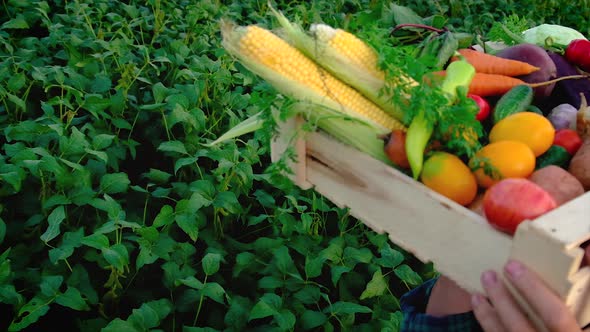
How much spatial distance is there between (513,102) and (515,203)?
359 millimetres

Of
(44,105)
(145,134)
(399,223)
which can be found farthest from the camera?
(145,134)

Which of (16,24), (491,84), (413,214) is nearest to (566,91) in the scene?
(491,84)

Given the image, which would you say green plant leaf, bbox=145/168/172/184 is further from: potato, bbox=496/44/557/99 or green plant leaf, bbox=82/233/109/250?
potato, bbox=496/44/557/99

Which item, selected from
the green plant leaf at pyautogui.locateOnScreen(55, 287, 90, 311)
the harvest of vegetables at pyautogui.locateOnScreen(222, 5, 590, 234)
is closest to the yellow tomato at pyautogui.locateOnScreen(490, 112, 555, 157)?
the harvest of vegetables at pyautogui.locateOnScreen(222, 5, 590, 234)

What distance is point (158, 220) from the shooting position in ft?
6.49

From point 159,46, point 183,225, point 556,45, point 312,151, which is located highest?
point 556,45

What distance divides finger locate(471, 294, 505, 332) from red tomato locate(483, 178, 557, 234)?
0.15m

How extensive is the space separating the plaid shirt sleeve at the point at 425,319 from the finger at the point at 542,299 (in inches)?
13.7

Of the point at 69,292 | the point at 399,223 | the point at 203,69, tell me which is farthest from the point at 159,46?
the point at 399,223

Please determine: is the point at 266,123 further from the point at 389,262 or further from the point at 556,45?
the point at 389,262

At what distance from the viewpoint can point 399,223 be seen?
3.76 feet

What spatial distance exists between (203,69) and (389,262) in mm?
1294

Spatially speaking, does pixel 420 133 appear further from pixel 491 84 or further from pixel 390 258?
pixel 390 258

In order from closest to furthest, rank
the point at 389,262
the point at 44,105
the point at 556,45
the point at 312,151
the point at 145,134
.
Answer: the point at 312,151
the point at 556,45
the point at 389,262
the point at 44,105
the point at 145,134
